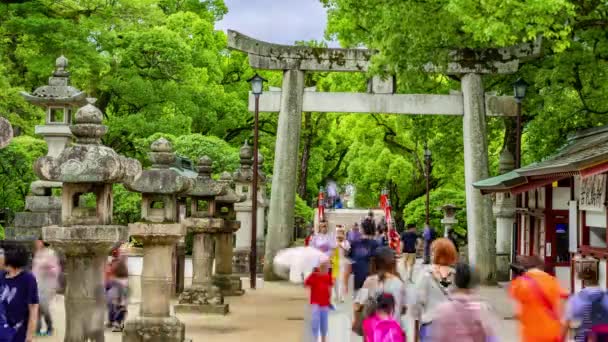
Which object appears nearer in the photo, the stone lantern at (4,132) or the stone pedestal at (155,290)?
the stone lantern at (4,132)

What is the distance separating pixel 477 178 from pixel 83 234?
16974mm

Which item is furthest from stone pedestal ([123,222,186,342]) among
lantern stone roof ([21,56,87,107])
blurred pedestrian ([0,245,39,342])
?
lantern stone roof ([21,56,87,107])

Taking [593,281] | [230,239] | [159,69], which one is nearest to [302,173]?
[159,69]

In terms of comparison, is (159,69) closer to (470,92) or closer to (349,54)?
(349,54)

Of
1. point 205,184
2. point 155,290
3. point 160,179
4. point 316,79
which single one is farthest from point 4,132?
point 316,79

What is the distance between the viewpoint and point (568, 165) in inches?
569

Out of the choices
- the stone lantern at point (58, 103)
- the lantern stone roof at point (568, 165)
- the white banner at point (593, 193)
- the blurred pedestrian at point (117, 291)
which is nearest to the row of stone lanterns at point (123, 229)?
the blurred pedestrian at point (117, 291)

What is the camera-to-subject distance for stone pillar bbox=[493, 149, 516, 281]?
2800 cm

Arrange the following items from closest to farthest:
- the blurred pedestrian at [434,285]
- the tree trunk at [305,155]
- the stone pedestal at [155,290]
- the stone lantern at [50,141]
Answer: the blurred pedestrian at [434,285], the stone pedestal at [155,290], the stone lantern at [50,141], the tree trunk at [305,155]

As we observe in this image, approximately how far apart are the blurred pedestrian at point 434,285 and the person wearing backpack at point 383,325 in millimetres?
566

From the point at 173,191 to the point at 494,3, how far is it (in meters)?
7.38

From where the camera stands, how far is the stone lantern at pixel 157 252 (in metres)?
13.2

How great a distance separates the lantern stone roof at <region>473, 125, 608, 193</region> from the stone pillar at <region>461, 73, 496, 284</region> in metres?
1.34

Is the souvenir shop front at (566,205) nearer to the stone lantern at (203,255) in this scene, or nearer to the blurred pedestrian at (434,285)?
the blurred pedestrian at (434,285)
